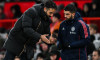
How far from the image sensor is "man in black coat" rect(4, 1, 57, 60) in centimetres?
722

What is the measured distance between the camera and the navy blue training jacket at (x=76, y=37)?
762 centimetres

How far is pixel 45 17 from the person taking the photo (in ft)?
24.4

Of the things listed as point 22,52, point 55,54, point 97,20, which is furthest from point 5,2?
point 22,52

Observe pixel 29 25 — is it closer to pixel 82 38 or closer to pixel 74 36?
pixel 74 36

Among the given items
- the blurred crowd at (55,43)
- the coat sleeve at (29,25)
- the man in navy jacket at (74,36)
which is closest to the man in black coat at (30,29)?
the coat sleeve at (29,25)

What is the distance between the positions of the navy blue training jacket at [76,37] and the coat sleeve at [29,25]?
78cm

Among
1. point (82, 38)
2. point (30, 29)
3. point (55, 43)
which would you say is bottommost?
point (55, 43)

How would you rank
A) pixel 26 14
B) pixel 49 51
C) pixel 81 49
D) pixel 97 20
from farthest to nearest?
1. pixel 97 20
2. pixel 49 51
3. pixel 81 49
4. pixel 26 14

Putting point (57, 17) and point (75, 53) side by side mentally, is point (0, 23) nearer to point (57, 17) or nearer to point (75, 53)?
point (57, 17)

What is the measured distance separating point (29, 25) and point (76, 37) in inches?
43.5

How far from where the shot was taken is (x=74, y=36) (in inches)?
301

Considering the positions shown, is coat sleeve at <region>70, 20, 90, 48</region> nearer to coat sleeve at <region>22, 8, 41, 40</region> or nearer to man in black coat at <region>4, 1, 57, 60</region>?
man in black coat at <region>4, 1, 57, 60</region>

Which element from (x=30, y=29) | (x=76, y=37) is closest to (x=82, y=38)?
(x=76, y=37)

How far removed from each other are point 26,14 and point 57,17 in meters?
5.56
